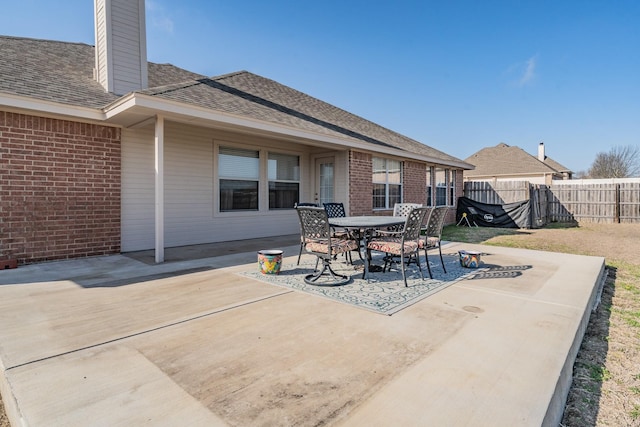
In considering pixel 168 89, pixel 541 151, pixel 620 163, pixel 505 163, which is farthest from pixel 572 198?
pixel 620 163

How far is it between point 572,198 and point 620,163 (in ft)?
82.7

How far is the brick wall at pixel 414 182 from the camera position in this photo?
37.6 feet

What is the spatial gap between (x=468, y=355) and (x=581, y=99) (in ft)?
65.2

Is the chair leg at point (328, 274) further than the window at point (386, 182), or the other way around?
the window at point (386, 182)

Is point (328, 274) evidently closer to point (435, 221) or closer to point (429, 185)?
point (435, 221)

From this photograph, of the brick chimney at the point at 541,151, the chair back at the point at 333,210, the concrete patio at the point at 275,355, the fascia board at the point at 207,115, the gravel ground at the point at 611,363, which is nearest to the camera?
the concrete patio at the point at 275,355

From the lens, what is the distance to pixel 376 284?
173 inches

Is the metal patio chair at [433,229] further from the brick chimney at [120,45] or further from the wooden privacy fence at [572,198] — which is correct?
the wooden privacy fence at [572,198]

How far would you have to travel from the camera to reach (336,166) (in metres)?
9.65

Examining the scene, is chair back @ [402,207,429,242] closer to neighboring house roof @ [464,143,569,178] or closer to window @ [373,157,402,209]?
window @ [373,157,402,209]

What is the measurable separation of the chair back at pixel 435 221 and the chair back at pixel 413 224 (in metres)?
0.34

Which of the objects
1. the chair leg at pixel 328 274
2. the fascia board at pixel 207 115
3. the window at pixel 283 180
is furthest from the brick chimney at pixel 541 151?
the chair leg at pixel 328 274

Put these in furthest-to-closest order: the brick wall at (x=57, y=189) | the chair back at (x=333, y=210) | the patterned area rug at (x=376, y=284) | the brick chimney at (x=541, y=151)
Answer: the brick chimney at (x=541, y=151) → the chair back at (x=333, y=210) → the brick wall at (x=57, y=189) → the patterned area rug at (x=376, y=284)

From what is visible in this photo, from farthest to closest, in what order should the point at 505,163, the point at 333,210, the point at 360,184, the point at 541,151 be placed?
the point at 541,151
the point at 505,163
the point at 360,184
the point at 333,210
